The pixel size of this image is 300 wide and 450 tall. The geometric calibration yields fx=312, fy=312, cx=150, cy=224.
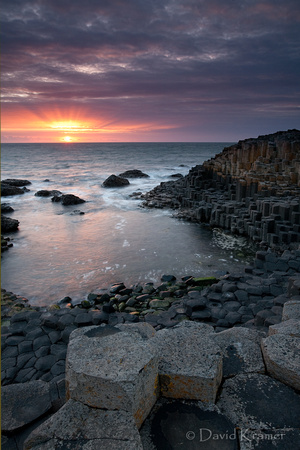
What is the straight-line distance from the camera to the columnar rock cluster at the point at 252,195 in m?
14.1

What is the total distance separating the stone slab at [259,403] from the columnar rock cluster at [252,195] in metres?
10.6

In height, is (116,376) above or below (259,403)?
above

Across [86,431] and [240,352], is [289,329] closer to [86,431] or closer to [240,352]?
[240,352]

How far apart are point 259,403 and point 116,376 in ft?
4.95

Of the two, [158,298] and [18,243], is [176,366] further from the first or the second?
[18,243]

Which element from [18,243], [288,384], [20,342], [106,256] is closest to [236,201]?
[106,256]

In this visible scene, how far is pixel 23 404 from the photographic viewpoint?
13.2 ft

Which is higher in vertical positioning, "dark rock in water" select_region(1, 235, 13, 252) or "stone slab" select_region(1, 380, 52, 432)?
"stone slab" select_region(1, 380, 52, 432)

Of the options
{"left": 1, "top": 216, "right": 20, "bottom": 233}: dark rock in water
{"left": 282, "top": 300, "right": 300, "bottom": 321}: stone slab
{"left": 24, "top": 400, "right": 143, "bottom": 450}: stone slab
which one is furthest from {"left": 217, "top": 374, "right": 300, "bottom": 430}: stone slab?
{"left": 1, "top": 216, "right": 20, "bottom": 233}: dark rock in water

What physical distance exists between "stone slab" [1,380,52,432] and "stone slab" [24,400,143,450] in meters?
1.14

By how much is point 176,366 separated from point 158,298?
6318 millimetres

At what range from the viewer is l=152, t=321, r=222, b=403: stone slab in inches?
123
